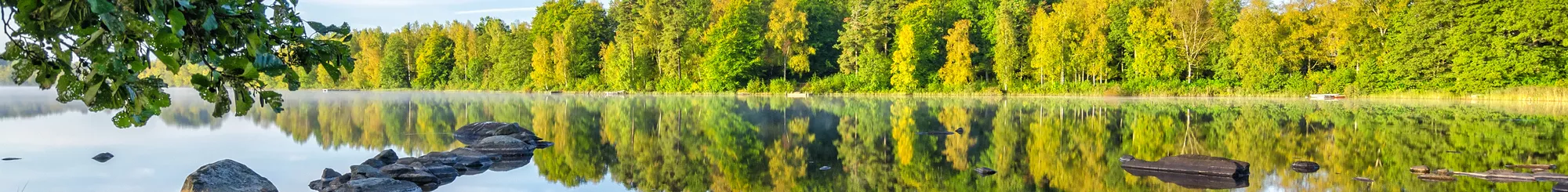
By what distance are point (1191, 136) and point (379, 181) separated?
1295 centimetres

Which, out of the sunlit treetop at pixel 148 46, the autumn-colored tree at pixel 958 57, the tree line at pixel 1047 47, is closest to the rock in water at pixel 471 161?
the sunlit treetop at pixel 148 46

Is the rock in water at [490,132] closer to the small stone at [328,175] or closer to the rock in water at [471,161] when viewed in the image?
the rock in water at [471,161]

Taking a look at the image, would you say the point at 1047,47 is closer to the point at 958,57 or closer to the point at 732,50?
the point at 958,57

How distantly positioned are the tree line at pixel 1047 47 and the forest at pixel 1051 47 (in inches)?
3.4

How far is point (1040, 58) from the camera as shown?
49.4m

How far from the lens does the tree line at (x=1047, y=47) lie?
39.7 metres

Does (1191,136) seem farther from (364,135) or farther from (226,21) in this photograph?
(226,21)

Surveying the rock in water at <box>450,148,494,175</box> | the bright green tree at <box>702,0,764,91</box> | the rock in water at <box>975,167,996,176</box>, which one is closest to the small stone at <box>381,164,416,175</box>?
the rock in water at <box>450,148,494,175</box>

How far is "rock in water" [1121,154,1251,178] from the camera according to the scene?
10203 millimetres

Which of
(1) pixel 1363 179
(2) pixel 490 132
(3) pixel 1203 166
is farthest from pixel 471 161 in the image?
(1) pixel 1363 179

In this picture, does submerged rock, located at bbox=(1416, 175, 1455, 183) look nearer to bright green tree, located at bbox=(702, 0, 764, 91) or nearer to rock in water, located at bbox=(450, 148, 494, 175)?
rock in water, located at bbox=(450, 148, 494, 175)

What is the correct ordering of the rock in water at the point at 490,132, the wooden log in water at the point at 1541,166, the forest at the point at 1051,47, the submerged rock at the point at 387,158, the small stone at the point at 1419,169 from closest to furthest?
the small stone at the point at 1419,169 → the wooden log in water at the point at 1541,166 → the submerged rock at the point at 387,158 → the rock in water at the point at 490,132 → the forest at the point at 1051,47

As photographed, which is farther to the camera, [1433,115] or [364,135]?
[1433,115]

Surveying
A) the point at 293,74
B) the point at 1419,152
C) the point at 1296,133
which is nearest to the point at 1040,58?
the point at 1296,133
